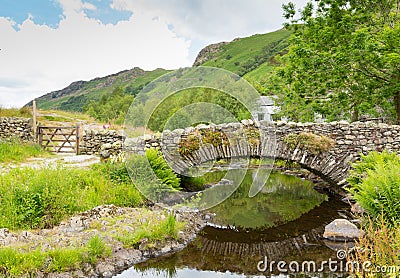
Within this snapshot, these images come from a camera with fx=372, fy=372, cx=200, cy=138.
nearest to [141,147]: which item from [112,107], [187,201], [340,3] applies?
[187,201]

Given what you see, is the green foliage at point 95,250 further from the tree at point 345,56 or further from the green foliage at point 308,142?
the tree at point 345,56

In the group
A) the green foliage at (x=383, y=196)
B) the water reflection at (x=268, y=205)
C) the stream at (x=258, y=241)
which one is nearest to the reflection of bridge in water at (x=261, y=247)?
the stream at (x=258, y=241)

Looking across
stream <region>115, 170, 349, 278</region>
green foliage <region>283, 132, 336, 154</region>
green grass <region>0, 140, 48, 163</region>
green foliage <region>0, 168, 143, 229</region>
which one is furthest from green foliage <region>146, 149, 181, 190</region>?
green grass <region>0, 140, 48, 163</region>

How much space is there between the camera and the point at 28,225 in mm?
7660

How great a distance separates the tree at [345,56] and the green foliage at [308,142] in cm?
369

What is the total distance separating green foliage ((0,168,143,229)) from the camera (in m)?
7.77

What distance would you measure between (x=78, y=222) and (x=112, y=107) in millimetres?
45610

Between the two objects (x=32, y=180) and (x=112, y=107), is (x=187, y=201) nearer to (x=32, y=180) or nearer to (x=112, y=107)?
(x=32, y=180)

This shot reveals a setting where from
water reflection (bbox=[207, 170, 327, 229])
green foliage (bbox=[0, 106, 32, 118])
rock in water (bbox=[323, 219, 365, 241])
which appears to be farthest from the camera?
green foliage (bbox=[0, 106, 32, 118])

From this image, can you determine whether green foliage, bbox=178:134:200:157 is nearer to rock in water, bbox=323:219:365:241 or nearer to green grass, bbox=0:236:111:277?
rock in water, bbox=323:219:365:241

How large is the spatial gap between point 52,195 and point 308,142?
7364mm

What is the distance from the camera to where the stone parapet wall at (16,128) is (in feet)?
56.0

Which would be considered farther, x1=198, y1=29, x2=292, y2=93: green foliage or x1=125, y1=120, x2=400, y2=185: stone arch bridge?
x1=198, y1=29, x2=292, y2=93: green foliage

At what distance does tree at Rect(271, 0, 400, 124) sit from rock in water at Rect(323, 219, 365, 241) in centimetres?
651
